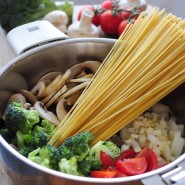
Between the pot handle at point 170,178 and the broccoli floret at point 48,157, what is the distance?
212mm

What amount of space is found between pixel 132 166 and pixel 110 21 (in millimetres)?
754

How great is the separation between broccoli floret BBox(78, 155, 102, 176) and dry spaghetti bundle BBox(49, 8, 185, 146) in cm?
9

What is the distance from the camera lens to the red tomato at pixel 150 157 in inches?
31.7

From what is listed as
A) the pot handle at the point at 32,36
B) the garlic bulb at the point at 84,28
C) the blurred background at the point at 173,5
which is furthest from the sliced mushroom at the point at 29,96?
the blurred background at the point at 173,5

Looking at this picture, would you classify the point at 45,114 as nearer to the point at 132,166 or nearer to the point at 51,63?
the point at 51,63

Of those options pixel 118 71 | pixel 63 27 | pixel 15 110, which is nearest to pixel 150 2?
pixel 63 27

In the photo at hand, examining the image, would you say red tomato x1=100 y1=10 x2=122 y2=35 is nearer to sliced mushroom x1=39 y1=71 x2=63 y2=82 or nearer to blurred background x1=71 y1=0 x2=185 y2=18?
sliced mushroom x1=39 y1=71 x2=63 y2=82

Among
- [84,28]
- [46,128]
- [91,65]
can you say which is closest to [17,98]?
→ [46,128]

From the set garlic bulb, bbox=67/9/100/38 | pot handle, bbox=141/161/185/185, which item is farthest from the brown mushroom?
pot handle, bbox=141/161/185/185

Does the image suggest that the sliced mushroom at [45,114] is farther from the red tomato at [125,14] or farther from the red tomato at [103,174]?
the red tomato at [125,14]

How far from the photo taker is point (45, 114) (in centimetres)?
95

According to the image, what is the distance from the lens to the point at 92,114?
90 cm

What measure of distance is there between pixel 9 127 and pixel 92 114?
21cm

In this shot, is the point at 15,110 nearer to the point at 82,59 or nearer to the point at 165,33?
the point at 82,59
